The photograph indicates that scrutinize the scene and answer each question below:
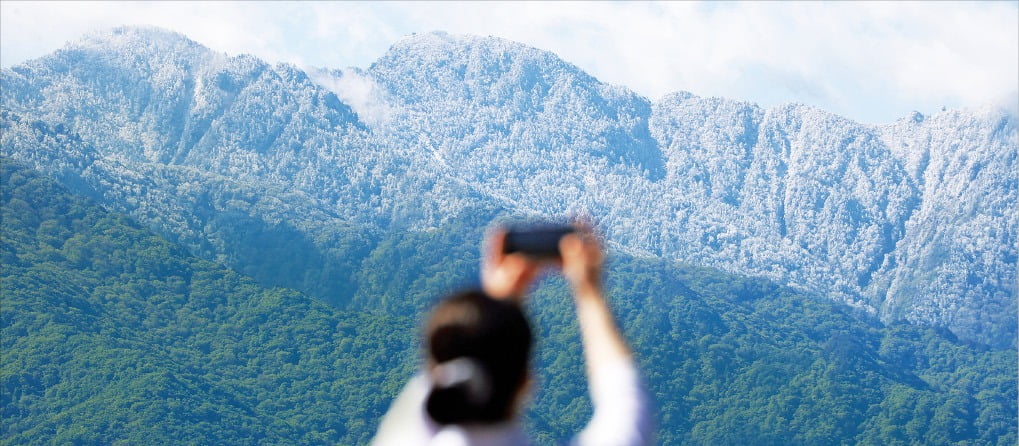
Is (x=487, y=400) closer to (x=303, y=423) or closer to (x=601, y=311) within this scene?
(x=601, y=311)

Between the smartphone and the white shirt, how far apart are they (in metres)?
0.39

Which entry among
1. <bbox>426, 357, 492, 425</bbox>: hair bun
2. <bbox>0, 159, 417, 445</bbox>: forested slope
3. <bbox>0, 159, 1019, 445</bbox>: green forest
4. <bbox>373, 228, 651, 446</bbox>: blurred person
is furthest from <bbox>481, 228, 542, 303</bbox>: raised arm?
<bbox>0, 159, 1019, 445</bbox>: green forest

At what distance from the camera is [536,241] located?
4.25 meters

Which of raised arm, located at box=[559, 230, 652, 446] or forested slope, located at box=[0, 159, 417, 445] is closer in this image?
raised arm, located at box=[559, 230, 652, 446]

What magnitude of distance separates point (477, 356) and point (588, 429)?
456 mm

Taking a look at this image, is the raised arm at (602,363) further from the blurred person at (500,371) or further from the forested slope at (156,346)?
the forested slope at (156,346)

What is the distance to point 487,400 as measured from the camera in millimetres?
3908

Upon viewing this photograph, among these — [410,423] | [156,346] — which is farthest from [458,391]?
[156,346]

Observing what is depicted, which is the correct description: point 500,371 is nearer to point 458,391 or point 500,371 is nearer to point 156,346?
point 458,391

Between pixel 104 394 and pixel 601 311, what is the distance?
130335mm

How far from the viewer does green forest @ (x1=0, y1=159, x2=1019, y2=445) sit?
130625 mm

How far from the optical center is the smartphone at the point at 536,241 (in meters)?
4.24

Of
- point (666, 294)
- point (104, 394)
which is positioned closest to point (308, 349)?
point (104, 394)

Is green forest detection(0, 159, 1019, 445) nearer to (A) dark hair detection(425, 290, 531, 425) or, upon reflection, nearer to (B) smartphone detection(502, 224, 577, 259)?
(B) smartphone detection(502, 224, 577, 259)
